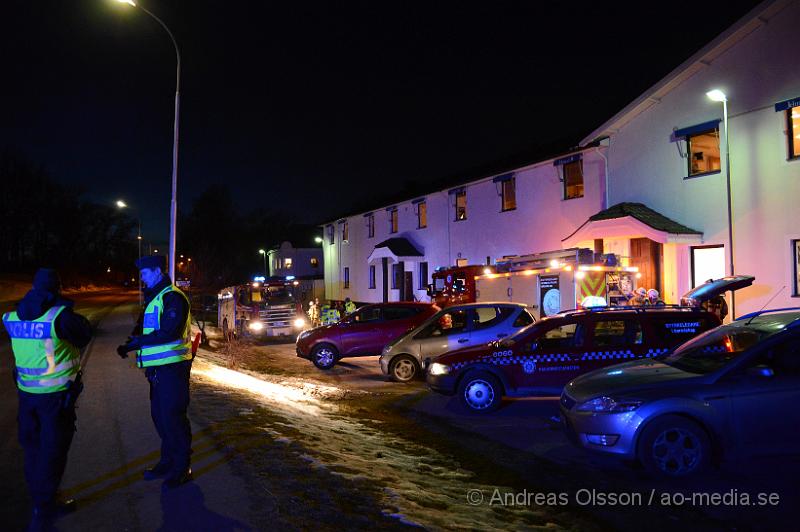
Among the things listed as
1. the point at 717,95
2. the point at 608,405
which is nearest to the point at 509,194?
the point at 717,95

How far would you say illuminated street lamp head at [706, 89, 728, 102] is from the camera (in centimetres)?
1446

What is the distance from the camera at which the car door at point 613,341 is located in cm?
Answer: 895

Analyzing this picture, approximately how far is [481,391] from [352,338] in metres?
Result: 5.85

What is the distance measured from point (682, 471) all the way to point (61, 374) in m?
5.58

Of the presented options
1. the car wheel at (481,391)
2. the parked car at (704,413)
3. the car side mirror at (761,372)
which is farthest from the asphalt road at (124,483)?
the car side mirror at (761,372)

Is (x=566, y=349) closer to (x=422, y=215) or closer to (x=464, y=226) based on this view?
(x=464, y=226)

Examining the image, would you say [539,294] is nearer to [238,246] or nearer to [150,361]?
[150,361]

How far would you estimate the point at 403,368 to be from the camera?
12.4 m

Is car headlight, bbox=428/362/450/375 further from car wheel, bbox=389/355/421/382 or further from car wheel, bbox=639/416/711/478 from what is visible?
car wheel, bbox=639/416/711/478

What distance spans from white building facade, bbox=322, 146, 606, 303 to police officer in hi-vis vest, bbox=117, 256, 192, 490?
53.7 ft

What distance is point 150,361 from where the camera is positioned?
15.7 ft

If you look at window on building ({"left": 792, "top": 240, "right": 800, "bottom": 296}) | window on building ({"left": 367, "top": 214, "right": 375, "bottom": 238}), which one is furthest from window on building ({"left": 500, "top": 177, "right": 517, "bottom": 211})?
window on building ({"left": 367, "top": 214, "right": 375, "bottom": 238})

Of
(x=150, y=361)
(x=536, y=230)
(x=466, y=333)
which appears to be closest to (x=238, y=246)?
(x=536, y=230)

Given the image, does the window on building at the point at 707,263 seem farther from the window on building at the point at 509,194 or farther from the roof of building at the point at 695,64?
the window on building at the point at 509,194
